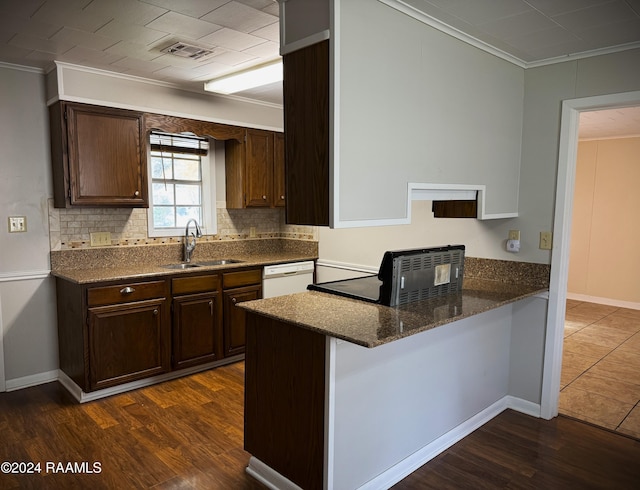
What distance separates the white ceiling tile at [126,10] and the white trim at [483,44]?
1.18 meters

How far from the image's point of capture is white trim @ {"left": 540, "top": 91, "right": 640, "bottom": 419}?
9.80ft

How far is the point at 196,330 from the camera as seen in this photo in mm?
3793

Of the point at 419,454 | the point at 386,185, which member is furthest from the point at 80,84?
the point at 419,454

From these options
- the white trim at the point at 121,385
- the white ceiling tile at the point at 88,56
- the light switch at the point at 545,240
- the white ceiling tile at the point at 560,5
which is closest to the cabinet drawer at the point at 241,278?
the white trim at the point at 121,385

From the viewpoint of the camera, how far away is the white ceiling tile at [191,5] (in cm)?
225

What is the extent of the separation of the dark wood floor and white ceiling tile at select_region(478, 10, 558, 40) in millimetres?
2365

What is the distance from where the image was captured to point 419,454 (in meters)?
2.59

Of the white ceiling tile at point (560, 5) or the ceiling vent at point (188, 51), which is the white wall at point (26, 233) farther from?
the white ceiling tile at point (560, 5)

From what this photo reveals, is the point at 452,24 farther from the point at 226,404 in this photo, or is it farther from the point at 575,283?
the point at 575,283

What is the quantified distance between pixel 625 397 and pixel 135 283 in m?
3.78

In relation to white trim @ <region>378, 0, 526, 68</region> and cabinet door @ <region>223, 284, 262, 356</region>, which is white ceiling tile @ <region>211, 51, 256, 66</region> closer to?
white trim @ <region>378, 0, 526, 68</region>

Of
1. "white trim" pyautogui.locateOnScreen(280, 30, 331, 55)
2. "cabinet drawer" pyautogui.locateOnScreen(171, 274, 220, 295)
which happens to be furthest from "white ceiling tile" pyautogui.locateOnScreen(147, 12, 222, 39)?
"cabinet drawer" pyautogui.locateOnScreen(171, 274, 220, 295)

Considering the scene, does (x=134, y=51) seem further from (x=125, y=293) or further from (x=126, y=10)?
(x=125, y=293)

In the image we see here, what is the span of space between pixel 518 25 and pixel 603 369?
124 inches
